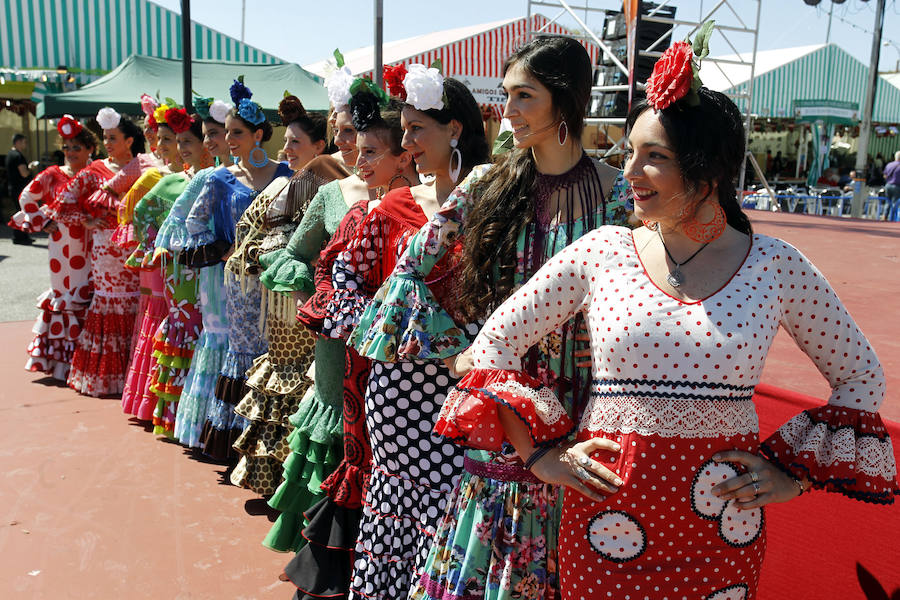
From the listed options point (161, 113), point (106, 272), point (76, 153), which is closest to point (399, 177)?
point (161, 113)

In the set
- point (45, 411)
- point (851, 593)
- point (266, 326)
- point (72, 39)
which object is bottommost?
point (45, 411)

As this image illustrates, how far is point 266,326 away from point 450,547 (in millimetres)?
2448

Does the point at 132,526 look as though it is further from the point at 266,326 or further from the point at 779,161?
the point at 779,161

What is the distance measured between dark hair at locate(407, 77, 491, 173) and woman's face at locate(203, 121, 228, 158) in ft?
8.35

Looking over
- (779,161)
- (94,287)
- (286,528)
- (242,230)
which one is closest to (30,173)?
(94,287)

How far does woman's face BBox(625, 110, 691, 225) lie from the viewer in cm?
185

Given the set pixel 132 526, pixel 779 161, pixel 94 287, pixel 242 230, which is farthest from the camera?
pixel 779 161

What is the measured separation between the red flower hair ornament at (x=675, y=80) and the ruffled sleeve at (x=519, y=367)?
1.16ft

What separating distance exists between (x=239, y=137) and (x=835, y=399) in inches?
153

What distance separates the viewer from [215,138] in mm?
5137

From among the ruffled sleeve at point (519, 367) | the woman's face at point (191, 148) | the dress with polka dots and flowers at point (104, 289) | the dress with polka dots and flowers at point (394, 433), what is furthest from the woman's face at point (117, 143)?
the ruffled sleeve at point (519, 367)

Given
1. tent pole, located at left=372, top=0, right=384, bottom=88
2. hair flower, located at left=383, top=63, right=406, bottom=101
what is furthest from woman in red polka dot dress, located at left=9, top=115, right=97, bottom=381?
hair flower, located at left=383, top=63, right=406, bottom=101

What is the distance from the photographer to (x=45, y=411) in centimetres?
601

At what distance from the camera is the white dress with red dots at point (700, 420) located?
1769 mm
